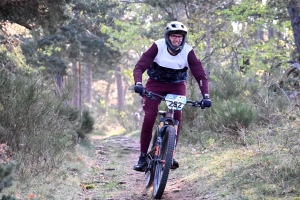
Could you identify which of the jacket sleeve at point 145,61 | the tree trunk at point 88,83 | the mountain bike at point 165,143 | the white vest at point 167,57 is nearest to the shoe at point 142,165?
the mountain bike at point 165,143

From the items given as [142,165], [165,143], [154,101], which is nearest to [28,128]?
[142,165]

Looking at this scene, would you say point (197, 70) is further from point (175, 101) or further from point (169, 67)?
point (175, 101)

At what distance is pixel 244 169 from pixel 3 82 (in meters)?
3.73

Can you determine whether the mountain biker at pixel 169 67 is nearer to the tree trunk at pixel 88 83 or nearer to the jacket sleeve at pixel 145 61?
the jacket sleeve at pixel 145 61

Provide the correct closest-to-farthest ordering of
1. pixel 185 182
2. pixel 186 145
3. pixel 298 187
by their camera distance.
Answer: pixel 298 187, pixel 185 182, pixel 186 145

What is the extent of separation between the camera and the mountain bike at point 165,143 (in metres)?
4.73

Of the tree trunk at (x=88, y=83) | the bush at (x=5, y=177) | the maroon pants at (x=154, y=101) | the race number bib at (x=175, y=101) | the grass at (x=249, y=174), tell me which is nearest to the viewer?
the bush at (x=5, y=177)

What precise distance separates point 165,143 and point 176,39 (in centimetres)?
130

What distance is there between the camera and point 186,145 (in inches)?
376

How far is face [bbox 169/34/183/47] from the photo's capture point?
16.8 feet

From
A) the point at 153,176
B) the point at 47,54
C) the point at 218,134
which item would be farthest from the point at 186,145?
the point at 47,54

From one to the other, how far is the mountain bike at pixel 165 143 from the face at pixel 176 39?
687mm

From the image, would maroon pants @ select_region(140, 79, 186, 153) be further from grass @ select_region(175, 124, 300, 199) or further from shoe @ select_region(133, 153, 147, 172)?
grass @ select_region(175, 124, 300, 199)

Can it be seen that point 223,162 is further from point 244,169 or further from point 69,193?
point 69,193
